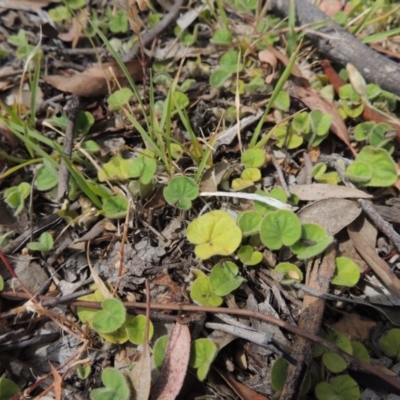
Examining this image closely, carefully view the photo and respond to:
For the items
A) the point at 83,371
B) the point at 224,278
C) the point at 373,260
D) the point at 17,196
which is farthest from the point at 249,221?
the point at 17,196

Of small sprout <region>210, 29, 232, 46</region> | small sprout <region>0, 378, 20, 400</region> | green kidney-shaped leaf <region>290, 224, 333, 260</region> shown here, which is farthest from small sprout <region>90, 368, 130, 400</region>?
small sprout <region>210, 29, 232, 46</region>

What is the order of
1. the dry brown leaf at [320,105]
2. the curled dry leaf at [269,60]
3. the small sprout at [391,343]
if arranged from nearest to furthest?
1. the small sprout at [391,343]
2. the dry brown leaf at [320,105]
3. the curled dry leaf at [269,60]

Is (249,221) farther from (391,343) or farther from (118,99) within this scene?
(118,99)

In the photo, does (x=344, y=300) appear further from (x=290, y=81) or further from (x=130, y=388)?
(x=290, y=81)

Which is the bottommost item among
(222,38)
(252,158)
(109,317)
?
(109,317)

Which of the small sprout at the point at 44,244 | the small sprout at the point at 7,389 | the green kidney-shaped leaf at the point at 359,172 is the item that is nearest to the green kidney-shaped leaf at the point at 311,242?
the green kidney-shaped leaf at the point at 359,172

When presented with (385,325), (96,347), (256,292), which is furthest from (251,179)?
(96,347)

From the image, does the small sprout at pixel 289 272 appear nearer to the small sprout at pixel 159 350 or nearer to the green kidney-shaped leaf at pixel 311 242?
the green kidney-shaped leaf at pixel 311 242
